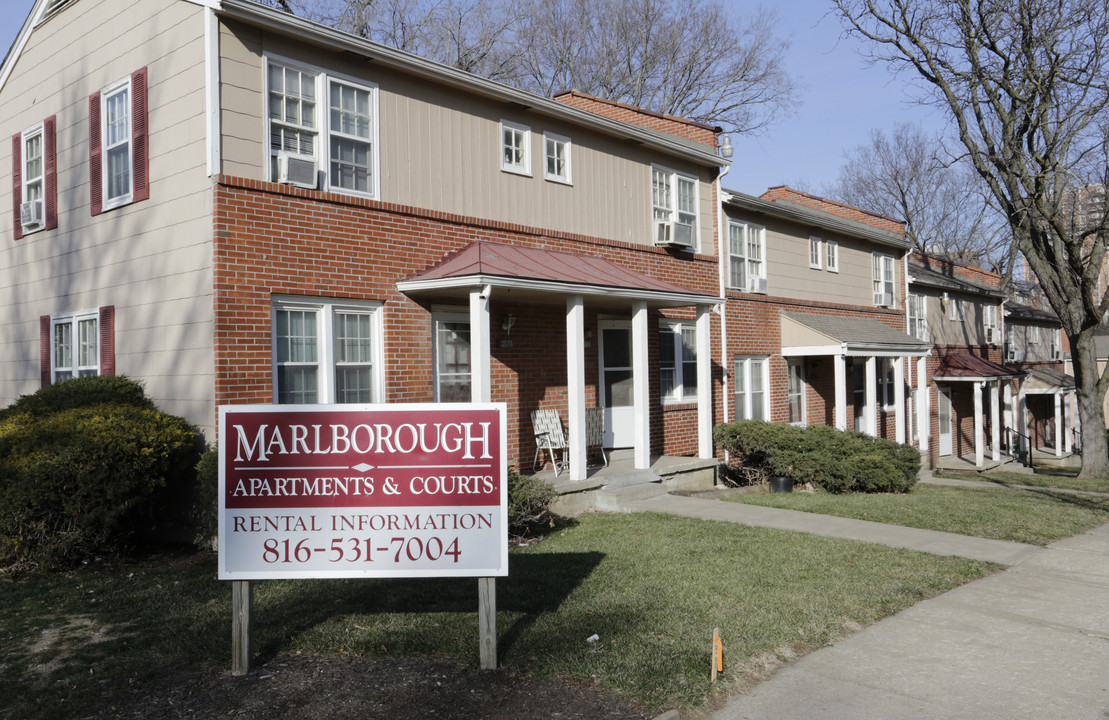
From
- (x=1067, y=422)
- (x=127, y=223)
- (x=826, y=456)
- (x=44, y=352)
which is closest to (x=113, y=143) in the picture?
(x=127, y=223)

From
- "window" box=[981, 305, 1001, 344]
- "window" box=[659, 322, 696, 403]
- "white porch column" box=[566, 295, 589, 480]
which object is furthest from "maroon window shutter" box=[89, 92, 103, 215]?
"window" box=[981, 305, 1001, 344]

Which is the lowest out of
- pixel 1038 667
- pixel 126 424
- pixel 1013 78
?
pixel 1038 667

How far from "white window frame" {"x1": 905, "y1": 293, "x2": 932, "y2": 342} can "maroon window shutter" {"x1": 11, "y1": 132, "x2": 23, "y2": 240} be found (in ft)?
68.7

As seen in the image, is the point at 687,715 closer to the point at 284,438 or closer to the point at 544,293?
the point at 284,438

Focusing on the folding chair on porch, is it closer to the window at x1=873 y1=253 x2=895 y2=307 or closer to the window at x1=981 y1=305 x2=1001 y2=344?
the window at x1=873 y1=253 x2=895 y2=307

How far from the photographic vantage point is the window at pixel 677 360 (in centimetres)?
1549

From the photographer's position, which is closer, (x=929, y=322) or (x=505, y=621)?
(x=505, y=621)

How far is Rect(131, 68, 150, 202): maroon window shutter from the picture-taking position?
1038 centimetres

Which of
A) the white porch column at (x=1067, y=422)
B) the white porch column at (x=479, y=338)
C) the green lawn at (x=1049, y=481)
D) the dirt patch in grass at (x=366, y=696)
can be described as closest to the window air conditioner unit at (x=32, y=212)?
the white porch column at (x=479, y=338)

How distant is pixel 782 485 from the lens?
14.4 m

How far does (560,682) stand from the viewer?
5203 mm

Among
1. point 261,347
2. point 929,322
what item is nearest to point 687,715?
point 261,347

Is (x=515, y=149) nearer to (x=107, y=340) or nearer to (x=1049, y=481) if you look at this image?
(x=107, y=340)

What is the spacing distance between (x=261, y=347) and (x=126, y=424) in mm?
1543
